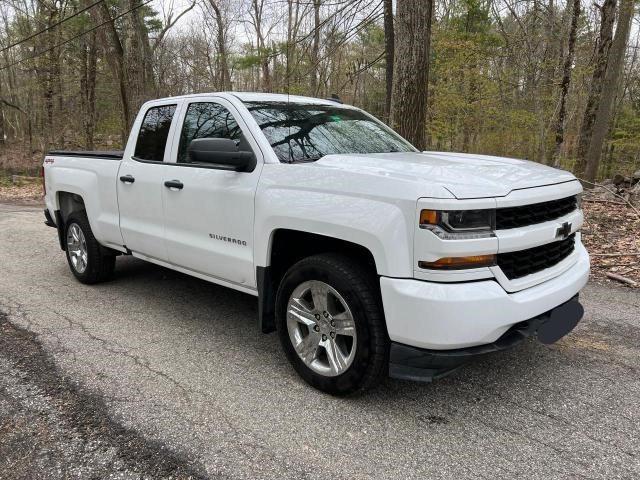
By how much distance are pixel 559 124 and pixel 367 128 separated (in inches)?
309

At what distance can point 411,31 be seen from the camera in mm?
6605

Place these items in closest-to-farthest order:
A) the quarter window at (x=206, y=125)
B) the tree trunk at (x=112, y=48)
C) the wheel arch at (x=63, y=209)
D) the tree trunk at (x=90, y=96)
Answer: the quarter window at (x=206, y=125), the wheel arch at (x=63, y=209), the tree trunk at (x=112, y=48), the tree trunk at (x=90, y=96)

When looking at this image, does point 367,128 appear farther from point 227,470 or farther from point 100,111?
point 100,111

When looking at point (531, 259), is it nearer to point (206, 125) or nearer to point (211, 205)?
point (211, 205)

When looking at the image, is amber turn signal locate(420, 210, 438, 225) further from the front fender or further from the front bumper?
the front bumper

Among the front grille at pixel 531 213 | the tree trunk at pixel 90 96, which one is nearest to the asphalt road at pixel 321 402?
the front grille at pixel 531 213

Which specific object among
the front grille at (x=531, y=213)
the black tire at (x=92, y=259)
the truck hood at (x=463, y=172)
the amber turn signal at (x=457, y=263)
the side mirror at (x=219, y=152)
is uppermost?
the side mirror at (x=219, y=152)

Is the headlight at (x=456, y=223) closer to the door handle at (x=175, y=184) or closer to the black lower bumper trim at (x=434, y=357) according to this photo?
the black lower bumper trim at (x=434, y=357)

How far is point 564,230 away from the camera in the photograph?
9.91ft

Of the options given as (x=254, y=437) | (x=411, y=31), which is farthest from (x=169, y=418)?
(x=411, y=31)

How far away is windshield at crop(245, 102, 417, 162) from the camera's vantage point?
351 centimetres

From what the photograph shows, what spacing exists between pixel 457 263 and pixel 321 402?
4.04ft

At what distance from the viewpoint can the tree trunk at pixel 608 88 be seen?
13369 mm

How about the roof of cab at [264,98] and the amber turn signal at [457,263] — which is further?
the roof of cab at [264,98]
